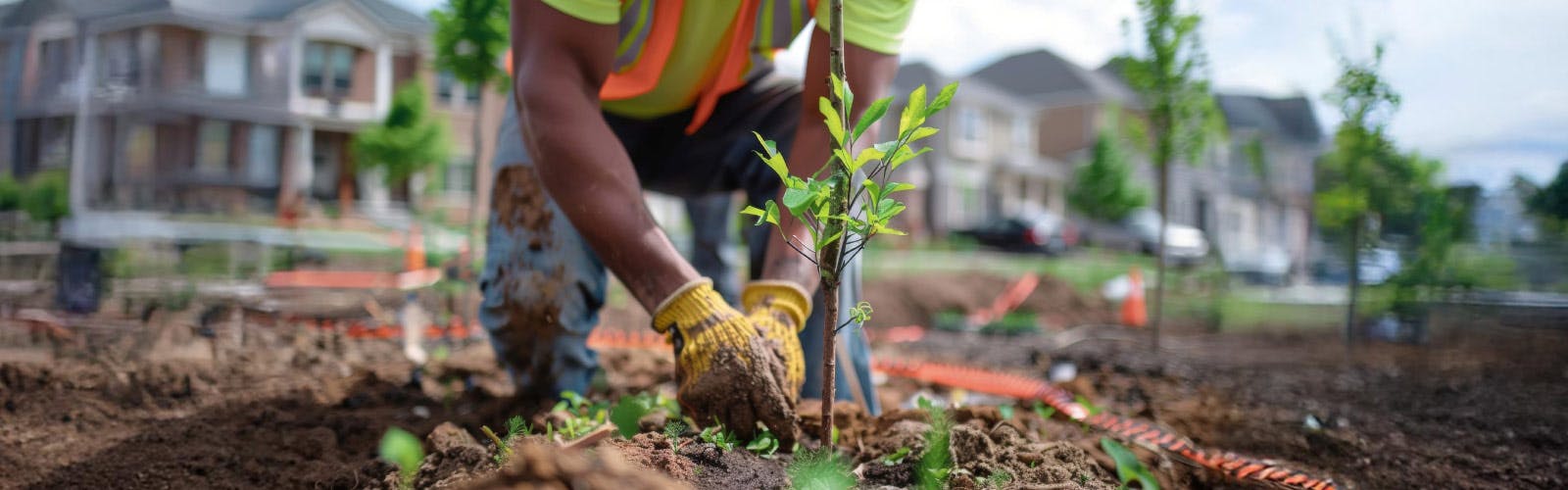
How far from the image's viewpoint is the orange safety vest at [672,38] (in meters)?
2.33

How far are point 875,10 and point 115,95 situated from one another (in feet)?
27.7

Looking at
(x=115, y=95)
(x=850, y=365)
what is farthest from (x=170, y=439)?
(x=115, y=95)

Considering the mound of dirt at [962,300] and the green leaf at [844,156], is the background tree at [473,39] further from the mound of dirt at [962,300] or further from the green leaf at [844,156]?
the green leaf at [844,156]

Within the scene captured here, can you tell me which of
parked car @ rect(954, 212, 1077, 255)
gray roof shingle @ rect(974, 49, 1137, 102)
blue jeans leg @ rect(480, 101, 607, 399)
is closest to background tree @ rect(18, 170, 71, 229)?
blue jeans leg @ rect(480, 101, 607, 399)

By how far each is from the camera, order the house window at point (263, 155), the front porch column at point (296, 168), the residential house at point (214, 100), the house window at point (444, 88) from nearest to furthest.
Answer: the residential house at point (214, 100) → the house window at point (263, 155) → the front porch column at point (296, 168) → the house window at point (444, 88)

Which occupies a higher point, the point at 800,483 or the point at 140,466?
the point at 800,483

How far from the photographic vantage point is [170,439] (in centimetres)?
237

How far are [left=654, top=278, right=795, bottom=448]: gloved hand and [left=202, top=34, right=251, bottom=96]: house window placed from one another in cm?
1243

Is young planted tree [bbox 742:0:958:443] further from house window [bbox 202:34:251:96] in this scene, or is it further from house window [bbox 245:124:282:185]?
house window [bbox 245:124:282:185]

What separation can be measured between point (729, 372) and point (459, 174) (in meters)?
26.3

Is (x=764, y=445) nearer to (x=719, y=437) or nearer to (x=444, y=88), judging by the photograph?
(x=719, y=437)

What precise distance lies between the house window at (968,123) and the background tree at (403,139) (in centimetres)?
1894

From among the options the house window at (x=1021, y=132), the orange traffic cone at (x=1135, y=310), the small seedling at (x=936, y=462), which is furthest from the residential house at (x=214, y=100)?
the house window at (x=1021, y=132)

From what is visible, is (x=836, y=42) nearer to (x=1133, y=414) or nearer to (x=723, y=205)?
(x=1133, y=414)
